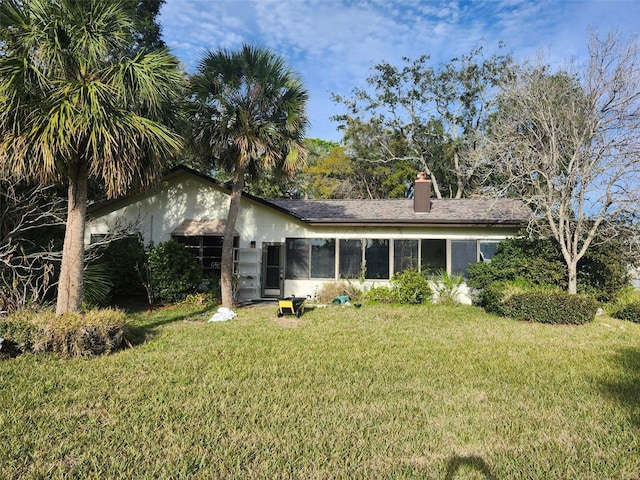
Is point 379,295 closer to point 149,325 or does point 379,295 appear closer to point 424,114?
point 149,325

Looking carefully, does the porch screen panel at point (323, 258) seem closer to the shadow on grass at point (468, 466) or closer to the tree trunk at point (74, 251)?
the tree trunk at point (74, 251)

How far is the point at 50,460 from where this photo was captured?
11.4 feet

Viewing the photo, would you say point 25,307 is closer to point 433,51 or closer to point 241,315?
point 241,315

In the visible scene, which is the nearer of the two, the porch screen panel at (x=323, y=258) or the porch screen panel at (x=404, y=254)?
the porch screen panel at (x=404, y=254)

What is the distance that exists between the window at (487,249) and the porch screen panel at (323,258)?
512cm

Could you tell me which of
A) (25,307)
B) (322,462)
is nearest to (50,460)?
(322,462)

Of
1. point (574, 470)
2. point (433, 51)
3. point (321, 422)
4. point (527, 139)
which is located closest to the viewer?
point (574, 470)

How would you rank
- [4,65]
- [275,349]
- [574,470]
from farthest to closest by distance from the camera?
[275,349], [4,65], [574,470]

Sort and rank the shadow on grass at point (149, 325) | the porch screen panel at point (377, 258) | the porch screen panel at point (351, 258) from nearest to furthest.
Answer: the shadow on grass at point (149, 325) < the porch screen panel at point (377, 258) < the porch screen panel at point (351, 258)

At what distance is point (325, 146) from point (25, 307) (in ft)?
109

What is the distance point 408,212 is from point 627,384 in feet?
32.7

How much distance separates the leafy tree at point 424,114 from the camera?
2795 centimetres

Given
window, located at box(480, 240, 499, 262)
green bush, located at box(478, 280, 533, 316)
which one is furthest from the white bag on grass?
window, located at box(480, 240, 499, 262)

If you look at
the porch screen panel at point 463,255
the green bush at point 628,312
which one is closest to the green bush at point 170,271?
the porch screen panel at point 463,255
